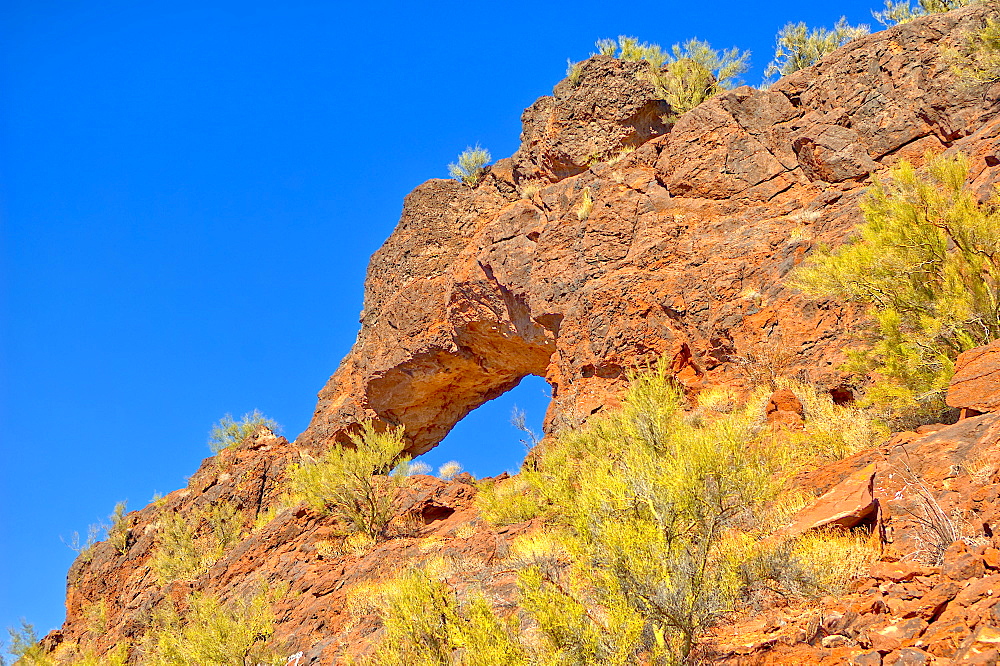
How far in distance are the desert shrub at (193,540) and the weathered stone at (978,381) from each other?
1436cm

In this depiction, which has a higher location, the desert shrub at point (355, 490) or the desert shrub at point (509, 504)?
the desert shrub at point (355, 490)

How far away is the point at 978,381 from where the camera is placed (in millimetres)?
6652

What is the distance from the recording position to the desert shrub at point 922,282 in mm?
7898

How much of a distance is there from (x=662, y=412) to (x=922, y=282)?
11.5ft

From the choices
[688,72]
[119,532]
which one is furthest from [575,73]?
[119,532]

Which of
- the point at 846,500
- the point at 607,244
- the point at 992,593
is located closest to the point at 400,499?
the point at 607,244

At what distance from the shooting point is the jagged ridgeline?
221 inches

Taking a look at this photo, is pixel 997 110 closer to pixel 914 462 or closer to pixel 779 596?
pixel 914 462

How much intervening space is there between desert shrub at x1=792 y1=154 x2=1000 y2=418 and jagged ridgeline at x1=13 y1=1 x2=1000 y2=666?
0.04 m

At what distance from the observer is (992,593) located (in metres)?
4.13

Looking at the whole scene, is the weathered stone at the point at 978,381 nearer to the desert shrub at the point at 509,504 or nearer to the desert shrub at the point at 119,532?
the desert shrub at the point at 509,504

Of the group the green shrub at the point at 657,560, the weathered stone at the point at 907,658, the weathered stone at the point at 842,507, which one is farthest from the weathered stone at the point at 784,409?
the weathered stone at the point at 907,658

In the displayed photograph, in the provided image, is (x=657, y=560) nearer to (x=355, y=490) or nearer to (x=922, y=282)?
(x=922, y=282)

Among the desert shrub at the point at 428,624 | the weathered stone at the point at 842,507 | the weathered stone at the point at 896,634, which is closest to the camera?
the weathered stone at the point at 896,634
